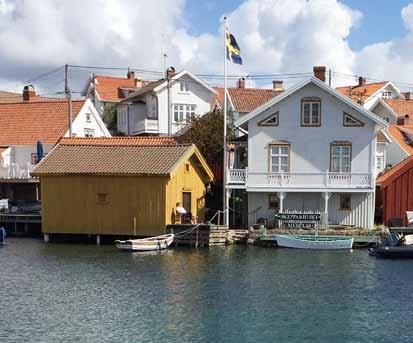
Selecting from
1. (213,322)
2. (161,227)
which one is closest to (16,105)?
(161,227)

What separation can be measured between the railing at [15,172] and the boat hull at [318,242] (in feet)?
→ 78.5

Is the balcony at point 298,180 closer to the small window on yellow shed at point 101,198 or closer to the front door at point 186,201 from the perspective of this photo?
the front door at point 186,201

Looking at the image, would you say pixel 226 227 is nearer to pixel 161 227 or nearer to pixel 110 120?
pixel 161 227

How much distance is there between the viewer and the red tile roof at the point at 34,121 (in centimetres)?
5597

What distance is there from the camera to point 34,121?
57.8m

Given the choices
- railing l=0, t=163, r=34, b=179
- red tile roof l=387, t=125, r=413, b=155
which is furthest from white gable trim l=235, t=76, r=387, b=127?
railing l=0, t=163, r=34, b=179

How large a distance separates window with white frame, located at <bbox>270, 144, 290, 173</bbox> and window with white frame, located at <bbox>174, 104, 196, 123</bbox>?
999 inches

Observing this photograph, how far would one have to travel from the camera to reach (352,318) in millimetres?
22625

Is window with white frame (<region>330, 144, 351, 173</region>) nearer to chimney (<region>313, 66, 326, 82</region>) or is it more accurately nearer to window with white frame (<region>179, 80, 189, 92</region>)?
chimney (<region>313, 66, 326, 82</region>)

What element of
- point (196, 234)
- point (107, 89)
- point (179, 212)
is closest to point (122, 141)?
point (179, 212)

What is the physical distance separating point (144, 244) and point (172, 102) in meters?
31.0

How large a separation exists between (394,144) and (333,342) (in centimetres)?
3638

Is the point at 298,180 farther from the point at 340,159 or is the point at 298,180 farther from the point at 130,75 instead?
the point at 130,75

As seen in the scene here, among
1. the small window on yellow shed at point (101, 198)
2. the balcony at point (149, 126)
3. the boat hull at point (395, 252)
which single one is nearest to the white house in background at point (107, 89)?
the balcony at point (149, 126)
